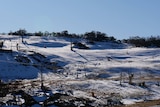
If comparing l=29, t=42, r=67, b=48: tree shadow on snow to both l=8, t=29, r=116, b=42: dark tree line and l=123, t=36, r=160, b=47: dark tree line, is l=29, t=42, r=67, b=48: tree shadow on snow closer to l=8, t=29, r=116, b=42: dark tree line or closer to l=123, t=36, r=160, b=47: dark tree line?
l=8, t=29, r=116, b=42: dark tree line

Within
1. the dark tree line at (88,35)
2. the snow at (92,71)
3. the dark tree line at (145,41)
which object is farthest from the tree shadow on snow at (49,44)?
the dark tree line at (145,41)

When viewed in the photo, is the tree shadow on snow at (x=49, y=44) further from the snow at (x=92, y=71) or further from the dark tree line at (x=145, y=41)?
the dark tree line at (x=145, y=41)

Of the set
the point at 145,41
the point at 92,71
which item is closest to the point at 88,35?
the point at 145,41

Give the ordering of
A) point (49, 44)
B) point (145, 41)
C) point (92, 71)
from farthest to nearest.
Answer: point (145, 41)
point (49, 44)
point (92, 71)

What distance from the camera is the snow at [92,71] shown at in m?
42.1

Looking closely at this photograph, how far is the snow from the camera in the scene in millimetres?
42062

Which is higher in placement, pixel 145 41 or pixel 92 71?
pixel 145 41

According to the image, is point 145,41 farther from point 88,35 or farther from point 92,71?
point 92,71

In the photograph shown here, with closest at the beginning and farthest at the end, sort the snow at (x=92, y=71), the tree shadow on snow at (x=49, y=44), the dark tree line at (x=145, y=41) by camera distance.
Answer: the snow at (x=92, y=71)
the tree shadow on snow at (x=49, y=44)
the dark tree line at (x=145, y=41)

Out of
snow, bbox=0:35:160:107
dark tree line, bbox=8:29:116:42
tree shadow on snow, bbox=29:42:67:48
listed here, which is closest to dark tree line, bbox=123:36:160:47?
dark tree line, bbox=8:29:116:42

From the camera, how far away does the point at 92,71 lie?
5409 centimetres

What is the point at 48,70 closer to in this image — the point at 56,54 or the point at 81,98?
the point at 56,54

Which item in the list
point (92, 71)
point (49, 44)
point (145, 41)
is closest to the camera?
point (92, 71)

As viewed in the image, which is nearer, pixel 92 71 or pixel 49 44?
pixel 92 71
